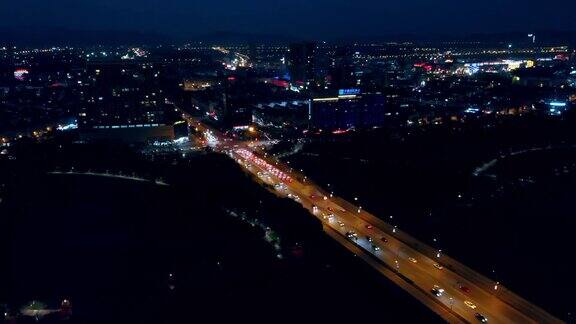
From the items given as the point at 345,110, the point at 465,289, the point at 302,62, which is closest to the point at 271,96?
the point at 302,62

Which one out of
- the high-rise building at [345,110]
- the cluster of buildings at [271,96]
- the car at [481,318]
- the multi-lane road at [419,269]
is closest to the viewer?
the car at [481,318]

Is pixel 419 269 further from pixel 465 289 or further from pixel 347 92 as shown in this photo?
pixel 347 92

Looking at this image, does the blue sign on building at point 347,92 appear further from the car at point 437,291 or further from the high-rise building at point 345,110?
the car at point 437,291

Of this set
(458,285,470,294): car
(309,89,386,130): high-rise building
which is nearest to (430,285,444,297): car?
(458,285,470,294): car

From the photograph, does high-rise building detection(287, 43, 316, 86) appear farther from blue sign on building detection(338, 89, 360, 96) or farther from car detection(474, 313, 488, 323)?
car detection(474, 313, 488, 323)

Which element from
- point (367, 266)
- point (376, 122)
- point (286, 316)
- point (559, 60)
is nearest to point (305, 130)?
point (376, 122)

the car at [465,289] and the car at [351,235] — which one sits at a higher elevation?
the car at [465,289]

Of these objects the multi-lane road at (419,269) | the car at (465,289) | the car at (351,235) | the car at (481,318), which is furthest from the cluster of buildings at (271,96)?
the car at (481,318)
